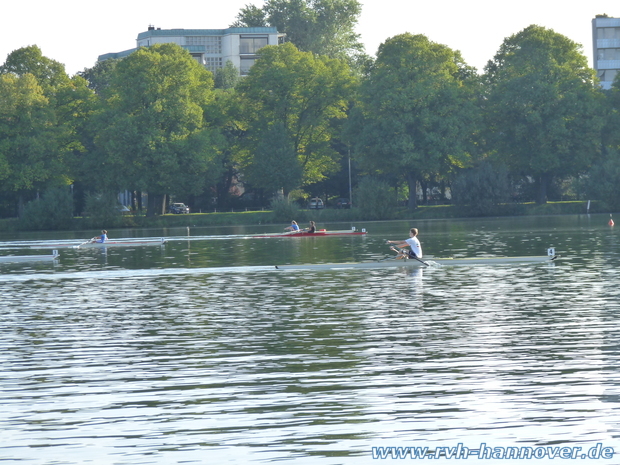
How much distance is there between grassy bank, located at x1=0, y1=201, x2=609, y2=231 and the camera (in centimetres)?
10244

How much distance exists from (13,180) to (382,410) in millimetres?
96086

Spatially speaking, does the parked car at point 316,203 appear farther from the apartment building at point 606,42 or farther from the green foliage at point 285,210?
the apartment building at point 606,42

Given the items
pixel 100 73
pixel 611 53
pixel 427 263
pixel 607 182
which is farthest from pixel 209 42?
pixel 427 263

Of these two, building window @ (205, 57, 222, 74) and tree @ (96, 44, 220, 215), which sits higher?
building window @ (205, 57, 222, 74)

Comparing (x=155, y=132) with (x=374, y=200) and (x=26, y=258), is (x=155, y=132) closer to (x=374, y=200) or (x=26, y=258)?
(x=374, y=200)

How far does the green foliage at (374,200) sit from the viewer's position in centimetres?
10175

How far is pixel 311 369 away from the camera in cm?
1764

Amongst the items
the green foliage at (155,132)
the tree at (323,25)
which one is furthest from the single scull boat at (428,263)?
the tree at (323,25)

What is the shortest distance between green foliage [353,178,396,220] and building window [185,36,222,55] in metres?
93.5

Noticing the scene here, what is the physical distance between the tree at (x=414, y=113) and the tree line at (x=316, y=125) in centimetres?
17

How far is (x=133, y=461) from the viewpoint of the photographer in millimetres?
11938

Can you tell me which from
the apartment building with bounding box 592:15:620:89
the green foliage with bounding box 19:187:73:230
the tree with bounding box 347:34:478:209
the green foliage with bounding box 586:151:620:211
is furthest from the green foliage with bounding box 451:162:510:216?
the apartment building with bounding box 592:15:620:89

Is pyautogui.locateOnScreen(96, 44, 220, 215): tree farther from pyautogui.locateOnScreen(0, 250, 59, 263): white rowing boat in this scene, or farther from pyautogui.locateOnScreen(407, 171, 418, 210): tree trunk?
pyautogui.locateOnScreen(0, 250, 59, 263): white rowing boat

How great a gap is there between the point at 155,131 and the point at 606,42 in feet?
325
